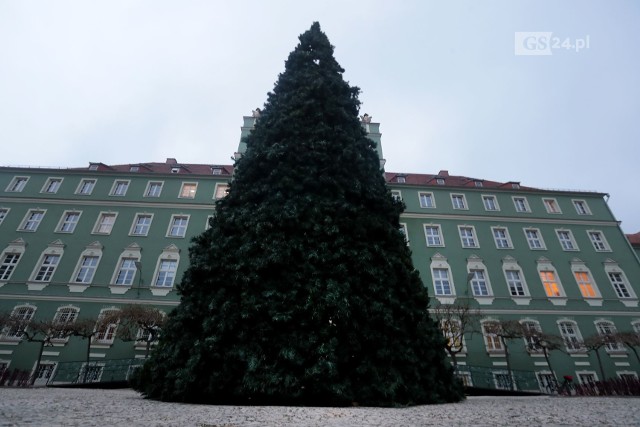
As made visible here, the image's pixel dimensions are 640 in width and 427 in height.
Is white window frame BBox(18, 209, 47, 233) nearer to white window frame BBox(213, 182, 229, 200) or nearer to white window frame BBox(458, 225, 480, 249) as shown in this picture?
white window frame BBox(213, 182, 229, 200)

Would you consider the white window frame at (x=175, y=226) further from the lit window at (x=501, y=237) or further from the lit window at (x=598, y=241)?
the lit window at (x=598, y=241)

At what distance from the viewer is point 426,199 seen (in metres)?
30.9

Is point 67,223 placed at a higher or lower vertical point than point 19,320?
higher

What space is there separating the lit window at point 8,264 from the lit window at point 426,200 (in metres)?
34.8

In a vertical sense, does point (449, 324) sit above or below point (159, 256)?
below

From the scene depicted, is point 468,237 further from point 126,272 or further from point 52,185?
point 52,185

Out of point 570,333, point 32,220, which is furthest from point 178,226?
point 570,333

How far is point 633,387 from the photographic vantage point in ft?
55.5

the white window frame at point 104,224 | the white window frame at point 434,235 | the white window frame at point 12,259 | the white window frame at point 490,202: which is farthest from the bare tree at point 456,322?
the white window frame at point 12,259

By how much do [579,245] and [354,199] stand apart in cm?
2817

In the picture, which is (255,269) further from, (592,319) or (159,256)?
(592,319)

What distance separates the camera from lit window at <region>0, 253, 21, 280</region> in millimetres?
25078

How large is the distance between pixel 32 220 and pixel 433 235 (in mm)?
35394

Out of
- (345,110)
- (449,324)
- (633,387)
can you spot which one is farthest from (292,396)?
(633,387)
